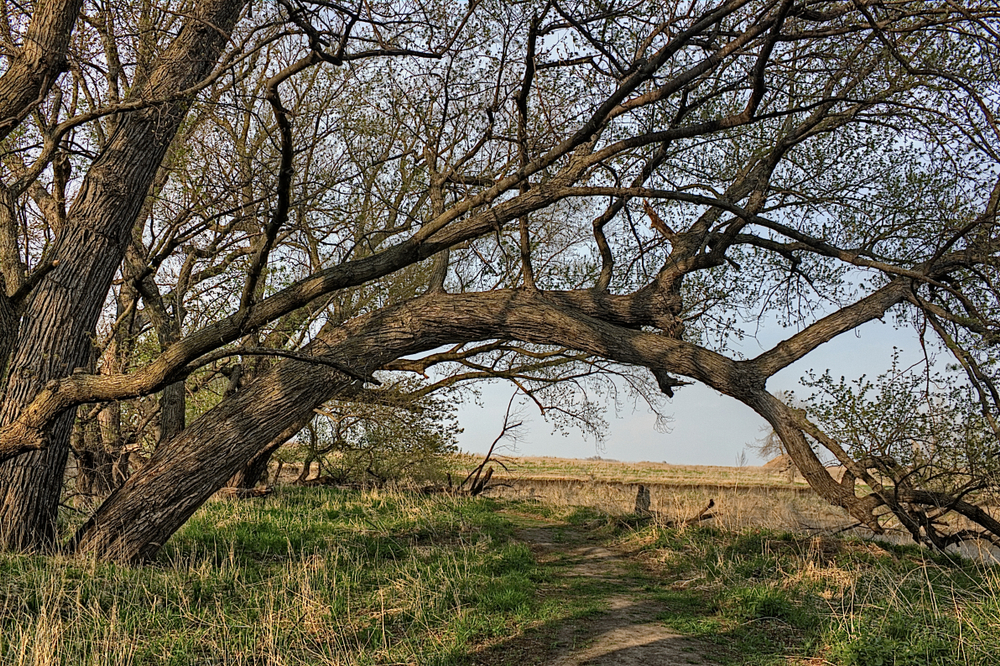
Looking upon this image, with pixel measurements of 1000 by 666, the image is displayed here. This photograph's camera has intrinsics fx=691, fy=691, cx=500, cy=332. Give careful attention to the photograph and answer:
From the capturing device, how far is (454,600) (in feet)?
20.2

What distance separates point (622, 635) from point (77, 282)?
266 inches

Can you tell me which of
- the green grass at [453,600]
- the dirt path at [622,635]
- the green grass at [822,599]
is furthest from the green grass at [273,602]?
the green grass at [822,599]

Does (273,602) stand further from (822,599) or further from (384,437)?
(384,437)

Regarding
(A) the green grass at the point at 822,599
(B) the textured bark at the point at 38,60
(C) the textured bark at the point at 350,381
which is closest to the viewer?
(A) the green grass at the point at 822,599

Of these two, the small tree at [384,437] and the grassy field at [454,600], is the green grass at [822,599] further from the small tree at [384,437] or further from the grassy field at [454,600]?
the small tree at [384,437]

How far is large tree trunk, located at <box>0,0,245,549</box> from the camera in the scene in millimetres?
7363

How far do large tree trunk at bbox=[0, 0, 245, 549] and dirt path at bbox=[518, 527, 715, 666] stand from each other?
577cm

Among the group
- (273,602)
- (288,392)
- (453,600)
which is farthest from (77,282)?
(453,600)

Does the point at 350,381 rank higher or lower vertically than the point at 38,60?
lower

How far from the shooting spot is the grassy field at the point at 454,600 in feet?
16.1

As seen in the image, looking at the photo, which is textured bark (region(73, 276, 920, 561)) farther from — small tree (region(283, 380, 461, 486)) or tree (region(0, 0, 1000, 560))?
small tree (region(283, 380, 461, 486))

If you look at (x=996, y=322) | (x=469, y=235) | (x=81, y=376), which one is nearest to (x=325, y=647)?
(x=81, y=376)

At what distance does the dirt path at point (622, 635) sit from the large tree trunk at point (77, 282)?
5767 mm

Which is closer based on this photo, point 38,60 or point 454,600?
point 454,600
